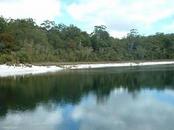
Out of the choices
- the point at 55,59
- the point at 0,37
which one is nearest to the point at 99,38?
the point at 55,59

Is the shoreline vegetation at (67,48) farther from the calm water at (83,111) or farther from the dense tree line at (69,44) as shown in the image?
the calm water at (83,111)

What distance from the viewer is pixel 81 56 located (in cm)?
9019

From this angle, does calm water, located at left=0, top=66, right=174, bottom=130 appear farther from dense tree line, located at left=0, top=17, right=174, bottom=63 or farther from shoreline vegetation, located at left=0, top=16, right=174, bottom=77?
dense tree line, located at left=0, top=17, right=174, bottom=63

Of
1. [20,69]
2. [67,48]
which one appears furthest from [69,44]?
[20,69]

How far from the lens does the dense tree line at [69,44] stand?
234 ft

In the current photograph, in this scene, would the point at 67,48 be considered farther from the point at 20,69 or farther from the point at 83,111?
the point at 83,111

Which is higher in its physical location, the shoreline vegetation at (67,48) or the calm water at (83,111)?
the shoreline vegetation at (67,48)

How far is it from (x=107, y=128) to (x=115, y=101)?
8.89 m

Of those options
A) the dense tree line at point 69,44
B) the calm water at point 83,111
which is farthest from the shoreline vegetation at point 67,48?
the calm water at point 83,111

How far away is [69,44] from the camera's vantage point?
3686 inches

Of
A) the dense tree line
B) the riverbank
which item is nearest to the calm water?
the riverbank

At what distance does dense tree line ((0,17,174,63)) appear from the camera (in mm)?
71250

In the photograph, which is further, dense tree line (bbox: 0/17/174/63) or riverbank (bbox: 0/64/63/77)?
dense tree line (bbox: 0/17/174/63)

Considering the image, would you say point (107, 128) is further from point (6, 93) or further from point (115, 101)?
point (6, 93)
